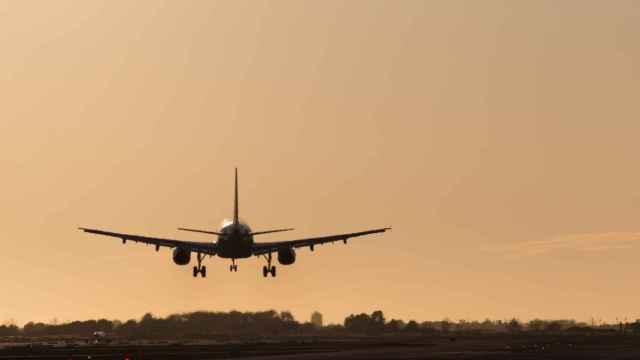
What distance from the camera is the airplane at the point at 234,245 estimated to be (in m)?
147

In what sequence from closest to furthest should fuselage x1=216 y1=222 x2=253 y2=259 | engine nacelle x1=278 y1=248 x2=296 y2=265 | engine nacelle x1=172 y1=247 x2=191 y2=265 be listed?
fuselage x1=216 y1=222 x2=253 y2=259 → engine nacelle x1=172 y1=247 x2=191 y2=265 → engine nacelle x1=278 y1=248 x2=296 y2=265

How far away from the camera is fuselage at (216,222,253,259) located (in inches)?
5763

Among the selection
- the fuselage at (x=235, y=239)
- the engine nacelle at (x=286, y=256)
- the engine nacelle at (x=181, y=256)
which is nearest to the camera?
the fuselage at (x=235, y=239)

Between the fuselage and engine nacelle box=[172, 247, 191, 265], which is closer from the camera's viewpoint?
the fuselage

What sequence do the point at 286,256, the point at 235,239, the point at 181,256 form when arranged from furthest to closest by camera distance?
the point at 286,256 < the point at 181,256 < the point at 235,239

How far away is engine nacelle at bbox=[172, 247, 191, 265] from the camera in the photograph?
15850 centimetres

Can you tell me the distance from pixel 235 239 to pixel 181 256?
14.8 meters

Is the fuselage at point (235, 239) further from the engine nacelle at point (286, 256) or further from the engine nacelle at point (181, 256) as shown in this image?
the engine nacelle at point (286, 256)

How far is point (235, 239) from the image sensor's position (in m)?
146

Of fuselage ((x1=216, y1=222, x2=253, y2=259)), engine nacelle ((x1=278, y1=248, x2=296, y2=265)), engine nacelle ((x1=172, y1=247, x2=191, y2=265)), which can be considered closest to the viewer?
fuselage ((x1=216, y1=222, x2=253, y2=259))

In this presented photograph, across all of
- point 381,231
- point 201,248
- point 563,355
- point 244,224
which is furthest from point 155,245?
point 563,355

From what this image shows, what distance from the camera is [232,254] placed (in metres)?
149

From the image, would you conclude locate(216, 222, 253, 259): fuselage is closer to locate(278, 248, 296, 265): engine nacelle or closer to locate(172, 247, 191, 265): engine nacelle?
locate(172, 247, 191, 265): engine nacelle

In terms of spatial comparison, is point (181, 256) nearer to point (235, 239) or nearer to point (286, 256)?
point (286, 256)
